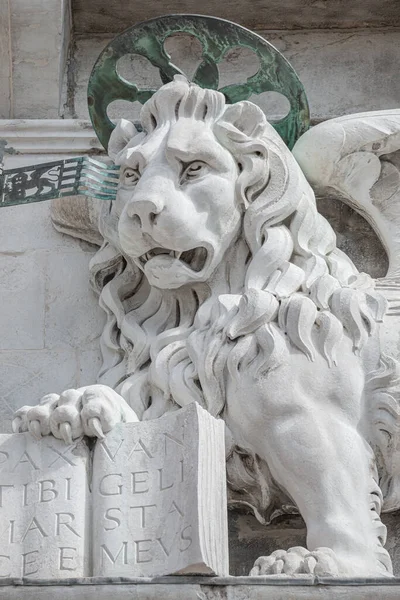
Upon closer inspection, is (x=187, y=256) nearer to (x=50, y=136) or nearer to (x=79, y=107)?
(x=50, y=136)

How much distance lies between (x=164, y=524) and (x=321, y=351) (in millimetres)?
729

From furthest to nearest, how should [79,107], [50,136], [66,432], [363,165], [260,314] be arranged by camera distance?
[79,107] < [50,136] < [363,165] < [260,314] < [66,432]

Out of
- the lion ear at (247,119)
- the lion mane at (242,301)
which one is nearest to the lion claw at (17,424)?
the lion mane at (242,301)

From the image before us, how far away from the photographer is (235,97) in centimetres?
557

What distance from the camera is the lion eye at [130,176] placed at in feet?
17.2

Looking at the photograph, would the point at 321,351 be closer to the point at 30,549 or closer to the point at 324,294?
the point at 324,294

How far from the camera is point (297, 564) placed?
14.7 ft

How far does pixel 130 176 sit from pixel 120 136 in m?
0.18

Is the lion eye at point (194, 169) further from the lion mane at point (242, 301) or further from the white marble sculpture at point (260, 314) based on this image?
the lion mane at point (242, 301)

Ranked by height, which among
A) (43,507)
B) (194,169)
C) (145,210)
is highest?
(194,169)

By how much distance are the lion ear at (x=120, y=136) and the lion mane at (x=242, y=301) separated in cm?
6

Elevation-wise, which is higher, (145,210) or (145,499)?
(145,210)

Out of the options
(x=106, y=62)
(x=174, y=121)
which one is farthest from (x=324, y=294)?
(x=106, y=62)

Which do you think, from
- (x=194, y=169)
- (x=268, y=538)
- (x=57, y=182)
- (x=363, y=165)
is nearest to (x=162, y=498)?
(x=268, y=538)
